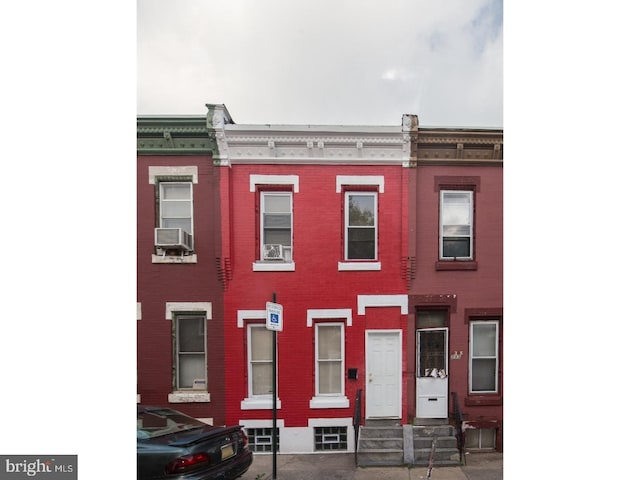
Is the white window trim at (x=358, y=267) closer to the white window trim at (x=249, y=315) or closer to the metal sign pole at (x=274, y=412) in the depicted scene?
the metal sign pole at (x=274, y=412)

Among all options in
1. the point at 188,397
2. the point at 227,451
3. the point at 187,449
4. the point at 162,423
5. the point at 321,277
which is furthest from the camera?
the point at 321,277

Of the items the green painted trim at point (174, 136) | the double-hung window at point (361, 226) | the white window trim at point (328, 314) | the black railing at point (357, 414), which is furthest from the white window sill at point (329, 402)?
the green painted trim at point (174, 136)

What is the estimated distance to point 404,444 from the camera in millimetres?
3490

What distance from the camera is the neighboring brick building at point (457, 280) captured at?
3.60 meters

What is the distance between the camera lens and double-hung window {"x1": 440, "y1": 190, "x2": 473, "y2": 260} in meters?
3.68

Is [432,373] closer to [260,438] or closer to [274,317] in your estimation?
[274,317]

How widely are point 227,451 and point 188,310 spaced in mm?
1579

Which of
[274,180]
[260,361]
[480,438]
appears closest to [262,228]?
[274,180]

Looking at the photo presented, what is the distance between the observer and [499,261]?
11.7 feet

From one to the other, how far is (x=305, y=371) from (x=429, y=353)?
1545 millimetres

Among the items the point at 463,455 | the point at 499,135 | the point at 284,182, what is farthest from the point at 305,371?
the point at 499,135

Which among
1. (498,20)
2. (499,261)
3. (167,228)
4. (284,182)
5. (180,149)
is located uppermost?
(498,20)

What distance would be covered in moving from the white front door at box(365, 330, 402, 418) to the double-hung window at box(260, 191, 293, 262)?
1.47 m

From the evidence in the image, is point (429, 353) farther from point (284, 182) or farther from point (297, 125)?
point (297, 125)
